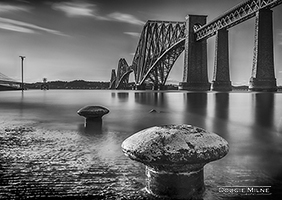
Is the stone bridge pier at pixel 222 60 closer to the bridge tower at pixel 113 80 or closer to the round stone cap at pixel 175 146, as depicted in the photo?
the round stone cap at pixel 175 146

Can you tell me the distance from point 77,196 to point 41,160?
5.10 feet

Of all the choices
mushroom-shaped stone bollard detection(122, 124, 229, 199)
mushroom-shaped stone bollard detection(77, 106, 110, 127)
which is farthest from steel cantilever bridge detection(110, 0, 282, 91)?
mushroom-shaped stone bollard detection(122, 124, 229, 199)

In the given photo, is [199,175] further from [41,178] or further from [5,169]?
[5,169]

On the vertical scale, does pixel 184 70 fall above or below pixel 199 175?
above

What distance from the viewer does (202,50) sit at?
5141cm

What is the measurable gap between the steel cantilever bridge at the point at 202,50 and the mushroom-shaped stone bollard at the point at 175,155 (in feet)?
99.1

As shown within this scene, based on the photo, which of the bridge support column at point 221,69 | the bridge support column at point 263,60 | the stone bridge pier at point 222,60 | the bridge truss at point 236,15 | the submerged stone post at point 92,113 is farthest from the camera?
the bridge support column at point 221,69

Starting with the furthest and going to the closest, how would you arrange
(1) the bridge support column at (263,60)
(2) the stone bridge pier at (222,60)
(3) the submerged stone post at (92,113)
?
(2) the stone bridge pier at (222,60) → (1) the bridge support column at (263,60) → (3) the submerged stone post at (92,113)

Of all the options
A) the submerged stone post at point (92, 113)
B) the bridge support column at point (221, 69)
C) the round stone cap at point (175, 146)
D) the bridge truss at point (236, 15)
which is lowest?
the submerged stone post at point (92, 113)

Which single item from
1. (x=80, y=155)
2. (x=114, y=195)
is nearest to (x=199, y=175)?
(x=114, y=195)

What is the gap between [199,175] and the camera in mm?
2525

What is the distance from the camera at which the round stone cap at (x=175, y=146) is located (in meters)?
2.22

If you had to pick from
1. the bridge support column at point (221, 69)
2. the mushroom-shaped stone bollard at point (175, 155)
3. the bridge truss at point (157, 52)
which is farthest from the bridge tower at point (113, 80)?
the mushroom-shaped stone bollard at point (175, 155)

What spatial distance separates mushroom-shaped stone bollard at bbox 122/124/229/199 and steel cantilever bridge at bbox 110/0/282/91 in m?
30.2
